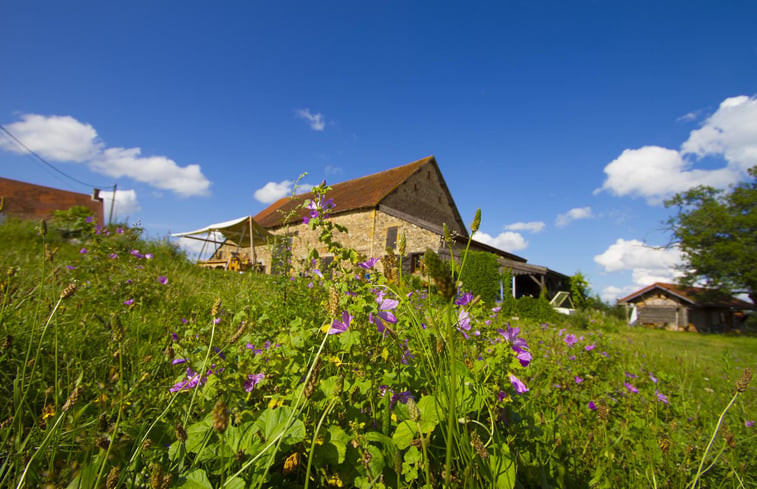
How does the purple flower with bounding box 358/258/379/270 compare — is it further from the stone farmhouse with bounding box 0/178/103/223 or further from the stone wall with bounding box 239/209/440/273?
the stone farmhouse with bounding box 0/178/103/223

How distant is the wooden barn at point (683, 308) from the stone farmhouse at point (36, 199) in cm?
3912

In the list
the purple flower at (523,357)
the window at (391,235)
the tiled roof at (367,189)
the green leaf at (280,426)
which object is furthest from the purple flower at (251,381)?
the tiled roof at (367,189)

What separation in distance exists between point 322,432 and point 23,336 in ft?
6.57

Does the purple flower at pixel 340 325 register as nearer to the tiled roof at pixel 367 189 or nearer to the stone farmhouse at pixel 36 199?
the tiled roof at pixel 367 189

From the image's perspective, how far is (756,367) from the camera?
4727 millimetres

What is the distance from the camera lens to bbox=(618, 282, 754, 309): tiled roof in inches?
920

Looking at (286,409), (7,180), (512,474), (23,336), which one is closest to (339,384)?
(286,409)

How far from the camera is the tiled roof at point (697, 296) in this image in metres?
23.4

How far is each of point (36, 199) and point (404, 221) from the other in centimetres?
2561

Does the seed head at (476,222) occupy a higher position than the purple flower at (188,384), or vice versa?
the seed head at (476,222)

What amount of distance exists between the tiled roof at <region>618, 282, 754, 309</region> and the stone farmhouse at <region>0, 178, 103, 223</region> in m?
39.3

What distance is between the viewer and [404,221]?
14.7 meters

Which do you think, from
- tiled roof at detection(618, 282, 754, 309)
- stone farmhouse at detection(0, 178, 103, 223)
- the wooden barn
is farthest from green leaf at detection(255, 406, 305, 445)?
tiled roof at detection(618, 282, 754, 309)

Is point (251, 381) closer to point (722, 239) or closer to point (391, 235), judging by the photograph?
point (391, 235)
